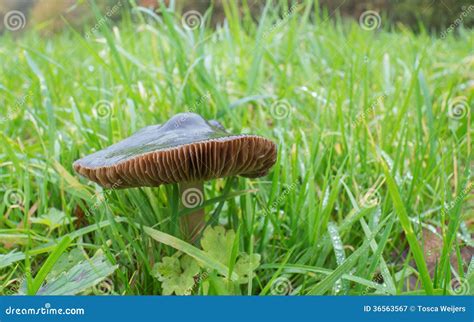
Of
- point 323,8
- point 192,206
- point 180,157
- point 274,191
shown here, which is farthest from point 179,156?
point 323,8

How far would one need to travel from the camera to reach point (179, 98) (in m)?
2.47

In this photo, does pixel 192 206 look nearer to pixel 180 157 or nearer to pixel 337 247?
pixel 180 157

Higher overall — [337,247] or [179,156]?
[179,156]

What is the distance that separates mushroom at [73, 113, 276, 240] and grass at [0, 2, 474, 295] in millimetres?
158

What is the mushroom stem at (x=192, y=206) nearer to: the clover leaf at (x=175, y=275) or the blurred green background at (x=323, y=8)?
the clover leaf at (x=175, y=275)

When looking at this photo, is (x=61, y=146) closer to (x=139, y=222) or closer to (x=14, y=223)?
(x=14, y=223)

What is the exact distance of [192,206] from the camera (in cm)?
163

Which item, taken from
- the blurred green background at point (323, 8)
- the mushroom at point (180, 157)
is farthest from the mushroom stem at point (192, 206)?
the blurred green background at point (323, 8)

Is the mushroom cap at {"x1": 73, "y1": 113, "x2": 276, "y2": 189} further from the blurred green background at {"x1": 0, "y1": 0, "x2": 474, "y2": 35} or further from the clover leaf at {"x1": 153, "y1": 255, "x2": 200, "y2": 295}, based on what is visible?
the blurred green background at {"x1": 0, "y1": 0, "x2": 474, "y2": 35}

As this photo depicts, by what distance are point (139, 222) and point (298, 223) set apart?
0.54 meters

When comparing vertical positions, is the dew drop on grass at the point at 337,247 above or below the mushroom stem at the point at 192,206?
below

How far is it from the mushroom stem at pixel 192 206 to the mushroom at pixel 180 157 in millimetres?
10

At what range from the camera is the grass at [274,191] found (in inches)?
57.9

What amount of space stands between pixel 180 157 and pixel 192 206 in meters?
0.34
